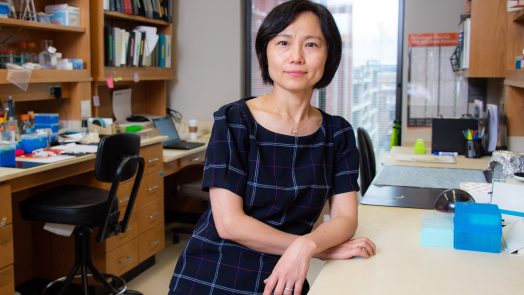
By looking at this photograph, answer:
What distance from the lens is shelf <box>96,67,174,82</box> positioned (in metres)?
3.85

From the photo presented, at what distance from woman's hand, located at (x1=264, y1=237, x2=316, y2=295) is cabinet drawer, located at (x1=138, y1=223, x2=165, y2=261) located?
2248 millimetres

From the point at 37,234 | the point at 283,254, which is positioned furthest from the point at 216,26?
the point at 283,254

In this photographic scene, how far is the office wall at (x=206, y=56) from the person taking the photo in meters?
4.62

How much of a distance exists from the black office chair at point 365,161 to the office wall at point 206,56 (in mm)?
1606

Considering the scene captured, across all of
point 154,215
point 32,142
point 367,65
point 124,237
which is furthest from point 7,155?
point 367,65

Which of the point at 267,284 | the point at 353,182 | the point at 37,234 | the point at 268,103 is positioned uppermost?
the point at 268,103

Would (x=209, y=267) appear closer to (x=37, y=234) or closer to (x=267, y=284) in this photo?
(x=267, y=284)

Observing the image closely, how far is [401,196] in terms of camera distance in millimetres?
2242

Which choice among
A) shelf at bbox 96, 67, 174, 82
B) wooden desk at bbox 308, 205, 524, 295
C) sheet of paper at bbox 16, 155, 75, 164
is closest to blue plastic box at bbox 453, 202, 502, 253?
wooden desk at bbox 308, 205, 524, 295

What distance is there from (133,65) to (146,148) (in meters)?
0.99

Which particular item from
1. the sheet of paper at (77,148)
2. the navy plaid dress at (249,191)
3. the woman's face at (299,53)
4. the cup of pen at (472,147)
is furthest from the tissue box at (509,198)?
the sheet of paper at (77,148)

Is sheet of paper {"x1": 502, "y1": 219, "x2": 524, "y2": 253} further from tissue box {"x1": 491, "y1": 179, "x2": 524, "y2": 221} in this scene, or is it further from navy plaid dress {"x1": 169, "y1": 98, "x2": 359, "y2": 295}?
navy plaid dress {"x1": 169, "y1": 98, "x2": 359, "y2": 295}

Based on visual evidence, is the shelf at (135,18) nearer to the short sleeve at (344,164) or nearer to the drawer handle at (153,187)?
the drawer handle at (153,187)

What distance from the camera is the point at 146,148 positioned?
332 cm
